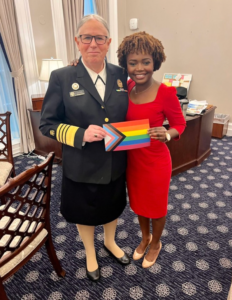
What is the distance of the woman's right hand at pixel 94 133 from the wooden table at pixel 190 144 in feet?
5.33

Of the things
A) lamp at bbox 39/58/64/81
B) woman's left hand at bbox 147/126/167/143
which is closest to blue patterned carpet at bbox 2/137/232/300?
woman's left hand at bbox 147/126/167/143

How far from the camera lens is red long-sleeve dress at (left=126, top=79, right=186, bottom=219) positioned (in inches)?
48.3

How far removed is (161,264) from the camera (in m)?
1.63

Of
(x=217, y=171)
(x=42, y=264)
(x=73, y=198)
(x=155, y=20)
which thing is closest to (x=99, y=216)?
(x=73, y=198)

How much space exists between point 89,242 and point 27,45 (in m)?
2.95

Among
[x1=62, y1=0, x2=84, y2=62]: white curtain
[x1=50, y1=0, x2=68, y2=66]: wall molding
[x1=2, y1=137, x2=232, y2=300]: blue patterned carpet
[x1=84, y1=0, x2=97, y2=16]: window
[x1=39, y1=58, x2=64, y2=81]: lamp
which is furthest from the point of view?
[x1=84, y1=0, x2=97, y2=16]: window

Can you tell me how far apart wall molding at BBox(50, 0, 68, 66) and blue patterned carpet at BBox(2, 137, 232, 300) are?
2.56 meters

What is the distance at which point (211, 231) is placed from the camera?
1.92 m

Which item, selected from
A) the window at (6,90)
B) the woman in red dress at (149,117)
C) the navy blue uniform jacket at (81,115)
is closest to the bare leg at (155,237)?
the woman in red dress at (149,117)

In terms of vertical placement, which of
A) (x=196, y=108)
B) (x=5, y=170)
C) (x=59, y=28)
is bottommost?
(x=5, y=170)

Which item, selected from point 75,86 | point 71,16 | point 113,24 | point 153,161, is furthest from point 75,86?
point 113,24

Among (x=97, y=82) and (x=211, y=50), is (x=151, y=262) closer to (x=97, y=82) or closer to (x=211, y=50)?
(x=97, y=82)

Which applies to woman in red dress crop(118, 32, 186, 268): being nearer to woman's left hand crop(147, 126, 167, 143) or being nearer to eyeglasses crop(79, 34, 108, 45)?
woman's left hand crop(147, 126, 167, 143)

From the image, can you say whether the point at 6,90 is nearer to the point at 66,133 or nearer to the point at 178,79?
the point at 66,133
